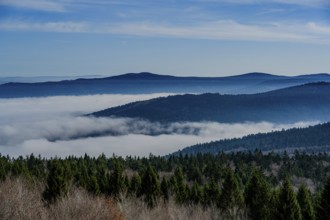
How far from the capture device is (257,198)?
7988 cm

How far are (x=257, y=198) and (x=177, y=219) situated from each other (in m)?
29.2

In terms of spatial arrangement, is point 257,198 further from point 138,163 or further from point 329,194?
point 138,163

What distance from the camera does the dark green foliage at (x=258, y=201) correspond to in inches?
3039

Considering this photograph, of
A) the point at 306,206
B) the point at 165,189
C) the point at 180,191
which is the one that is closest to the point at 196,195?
the point at 180,191

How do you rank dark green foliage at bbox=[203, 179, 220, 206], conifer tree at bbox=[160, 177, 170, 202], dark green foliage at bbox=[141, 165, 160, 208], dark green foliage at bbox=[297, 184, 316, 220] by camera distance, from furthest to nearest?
dark green foliage at bbox=[203, 179, 220, 206] < conifer tree at bbox=[160, 177, 170, 202] < dark green foliage at bbox=[141, 165, 160, 208] < dark green foliage at bbox=[297, 184, 316, 220]

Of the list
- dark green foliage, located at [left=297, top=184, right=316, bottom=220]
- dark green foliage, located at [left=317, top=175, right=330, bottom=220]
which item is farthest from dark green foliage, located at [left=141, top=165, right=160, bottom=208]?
dark green foliage, located at [left=317, top=175, right=330, bottom=220]

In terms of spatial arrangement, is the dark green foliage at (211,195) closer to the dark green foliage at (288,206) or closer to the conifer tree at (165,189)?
the conifer tree at (165,189)

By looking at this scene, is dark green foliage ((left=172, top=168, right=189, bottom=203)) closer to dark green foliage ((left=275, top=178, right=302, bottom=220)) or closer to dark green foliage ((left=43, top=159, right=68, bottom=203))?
dark green foliage ((left=43, top=159, right=68, bottom=203))

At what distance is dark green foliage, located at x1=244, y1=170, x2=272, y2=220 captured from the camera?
253ft

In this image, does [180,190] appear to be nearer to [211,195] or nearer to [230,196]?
[211,195]

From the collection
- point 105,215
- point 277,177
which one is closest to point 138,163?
point 277,177

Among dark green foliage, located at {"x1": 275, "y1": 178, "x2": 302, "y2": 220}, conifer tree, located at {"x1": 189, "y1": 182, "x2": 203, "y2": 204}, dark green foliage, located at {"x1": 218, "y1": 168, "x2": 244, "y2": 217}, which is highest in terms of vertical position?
dark green foliage, located at {"x1": 275, "y1": 178, "x2": 302, "y2": 220}

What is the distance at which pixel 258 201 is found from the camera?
79.6 m

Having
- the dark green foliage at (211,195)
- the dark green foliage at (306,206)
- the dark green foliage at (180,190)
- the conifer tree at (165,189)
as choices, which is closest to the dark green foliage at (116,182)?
the conifer tree at (165,189)
